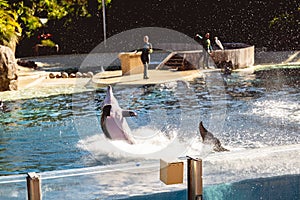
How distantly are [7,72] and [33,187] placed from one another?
29.4ft

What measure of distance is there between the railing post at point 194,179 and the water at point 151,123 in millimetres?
1751

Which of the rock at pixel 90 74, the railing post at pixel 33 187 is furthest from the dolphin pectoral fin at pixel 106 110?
the rock at pixel 90 74

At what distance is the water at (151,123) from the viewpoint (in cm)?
597

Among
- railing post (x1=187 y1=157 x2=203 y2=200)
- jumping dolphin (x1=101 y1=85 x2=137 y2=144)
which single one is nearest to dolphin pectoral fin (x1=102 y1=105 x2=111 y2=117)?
jumping dolphin (x1=101 y1=85 x2=137 y2=144)

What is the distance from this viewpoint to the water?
597 cm

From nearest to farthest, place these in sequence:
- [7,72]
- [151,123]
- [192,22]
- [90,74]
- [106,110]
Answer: [106,110], [151,123], [7,72], [90,74], [192,22]

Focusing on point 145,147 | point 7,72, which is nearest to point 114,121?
point 145,147

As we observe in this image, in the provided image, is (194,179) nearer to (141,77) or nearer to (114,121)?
(114,121)

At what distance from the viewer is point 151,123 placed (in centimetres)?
784

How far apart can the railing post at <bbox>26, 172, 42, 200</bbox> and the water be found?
2.28m

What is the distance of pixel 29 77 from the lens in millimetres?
12812

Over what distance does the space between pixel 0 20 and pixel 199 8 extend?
344 inches

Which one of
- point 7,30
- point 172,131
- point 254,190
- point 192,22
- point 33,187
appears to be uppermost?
point 192,22

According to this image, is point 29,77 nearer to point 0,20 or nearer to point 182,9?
point 0,20
